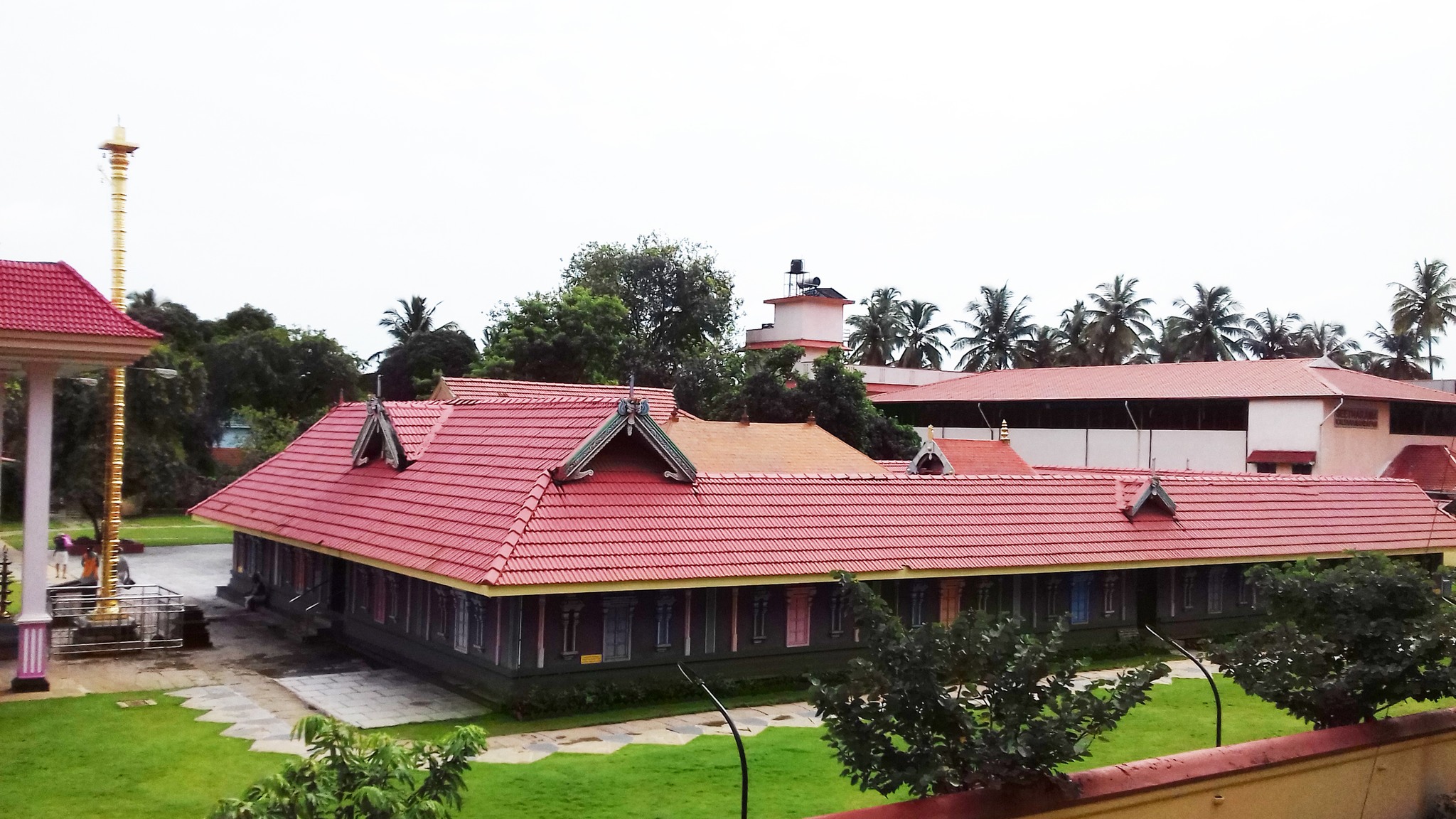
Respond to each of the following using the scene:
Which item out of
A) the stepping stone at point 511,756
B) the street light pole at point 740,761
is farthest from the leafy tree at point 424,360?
the stepping stone at point 511,756

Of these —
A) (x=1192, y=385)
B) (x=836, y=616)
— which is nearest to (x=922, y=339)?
(x=1192, y=385)

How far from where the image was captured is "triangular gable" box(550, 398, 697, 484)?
17.7 metres

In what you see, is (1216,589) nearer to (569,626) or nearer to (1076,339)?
(569,626)

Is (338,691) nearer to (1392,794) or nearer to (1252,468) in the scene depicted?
(1392,794)

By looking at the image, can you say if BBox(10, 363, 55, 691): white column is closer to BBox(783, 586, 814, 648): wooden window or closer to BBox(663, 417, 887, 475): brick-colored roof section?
BBox(783, 586, 814, 648): wooden window

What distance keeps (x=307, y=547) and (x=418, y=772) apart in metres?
15.0

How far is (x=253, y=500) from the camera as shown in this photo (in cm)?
2442

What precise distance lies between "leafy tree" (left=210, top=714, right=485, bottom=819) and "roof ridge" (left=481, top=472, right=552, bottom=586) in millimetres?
8888

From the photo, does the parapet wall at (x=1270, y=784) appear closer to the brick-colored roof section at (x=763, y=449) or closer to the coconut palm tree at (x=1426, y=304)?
the brick-colored roof section at (x=763, y=449)

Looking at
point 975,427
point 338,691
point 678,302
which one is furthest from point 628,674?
point 678,302

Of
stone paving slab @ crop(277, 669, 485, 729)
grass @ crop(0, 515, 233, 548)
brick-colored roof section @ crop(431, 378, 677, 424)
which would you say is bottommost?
grass @ crop(0, 515, 233, 548)

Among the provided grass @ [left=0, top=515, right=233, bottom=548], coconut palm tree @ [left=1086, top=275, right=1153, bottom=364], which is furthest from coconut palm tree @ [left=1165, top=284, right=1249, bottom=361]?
grass @ [left=0, top=515, right=233, bottom=548]

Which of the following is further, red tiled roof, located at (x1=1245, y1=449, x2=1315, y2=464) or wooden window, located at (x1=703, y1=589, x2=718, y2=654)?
red tiled roof, located at (x1=1245, y1=449, x2=1315, y2=464)

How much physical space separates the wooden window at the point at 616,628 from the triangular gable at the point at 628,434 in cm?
203
